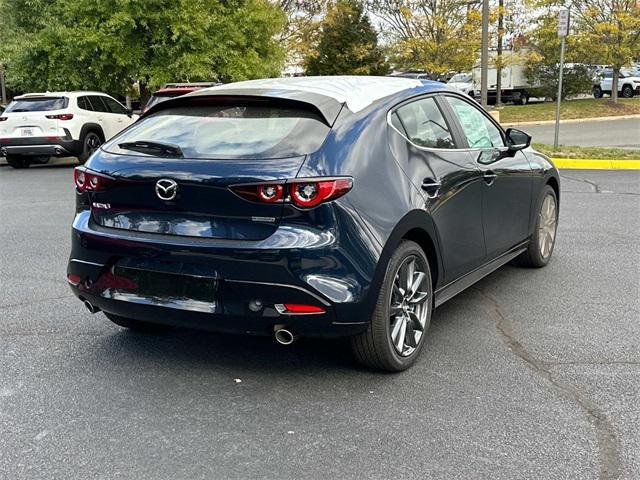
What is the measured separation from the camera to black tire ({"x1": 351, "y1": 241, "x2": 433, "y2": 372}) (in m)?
3.59

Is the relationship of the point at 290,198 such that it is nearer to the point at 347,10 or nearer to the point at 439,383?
the point at 439,383

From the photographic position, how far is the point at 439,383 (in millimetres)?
3695

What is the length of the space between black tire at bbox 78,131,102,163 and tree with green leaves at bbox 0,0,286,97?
348 centimetres

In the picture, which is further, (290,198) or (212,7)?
(212,7)

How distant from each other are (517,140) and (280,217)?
8.88 ft

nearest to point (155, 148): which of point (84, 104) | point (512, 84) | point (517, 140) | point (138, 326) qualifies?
point (138, 326)

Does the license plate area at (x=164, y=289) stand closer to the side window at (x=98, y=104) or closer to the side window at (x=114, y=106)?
the side window at (x=98, y=104)

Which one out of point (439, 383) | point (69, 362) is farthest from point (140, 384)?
point (439, 383)

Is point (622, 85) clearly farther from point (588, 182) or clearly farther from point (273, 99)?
point (273, 99)

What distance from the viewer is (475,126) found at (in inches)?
194

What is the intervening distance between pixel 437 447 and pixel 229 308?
117 centimetres

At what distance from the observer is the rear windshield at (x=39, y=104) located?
14.7 m

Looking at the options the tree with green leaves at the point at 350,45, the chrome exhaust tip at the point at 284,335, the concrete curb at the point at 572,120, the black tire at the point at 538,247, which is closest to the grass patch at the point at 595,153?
the black tire at the point at 538,247

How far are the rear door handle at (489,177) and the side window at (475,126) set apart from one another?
201mm
